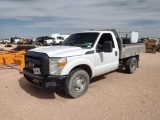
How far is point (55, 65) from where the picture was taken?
4422 millimetres

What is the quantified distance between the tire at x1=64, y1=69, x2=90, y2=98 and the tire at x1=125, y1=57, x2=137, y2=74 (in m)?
3.17

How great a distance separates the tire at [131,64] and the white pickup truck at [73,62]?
138cm

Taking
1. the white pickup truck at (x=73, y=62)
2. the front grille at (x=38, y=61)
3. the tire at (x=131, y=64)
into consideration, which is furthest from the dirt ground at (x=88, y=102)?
the tire at (x=131, y=64)

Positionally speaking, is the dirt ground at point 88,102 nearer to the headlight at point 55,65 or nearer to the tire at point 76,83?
the tire at point 76,83

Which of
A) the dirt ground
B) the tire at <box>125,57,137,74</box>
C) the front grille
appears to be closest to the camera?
the dirt ground

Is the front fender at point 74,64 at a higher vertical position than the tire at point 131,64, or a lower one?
higher

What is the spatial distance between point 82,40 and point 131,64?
10.2ft

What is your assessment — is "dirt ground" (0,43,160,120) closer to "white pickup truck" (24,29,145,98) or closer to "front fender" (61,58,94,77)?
"white pickup truck" (24,29,145,98)

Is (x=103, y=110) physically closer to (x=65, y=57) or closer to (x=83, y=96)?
(x=83, y=96)

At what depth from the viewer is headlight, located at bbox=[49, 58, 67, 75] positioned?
4.40 m

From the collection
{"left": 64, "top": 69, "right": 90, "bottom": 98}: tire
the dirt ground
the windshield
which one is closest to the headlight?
{"left": 64, "top": 69, "right": 90, "bottom": 98}: tire

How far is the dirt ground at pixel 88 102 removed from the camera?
390 centimetres

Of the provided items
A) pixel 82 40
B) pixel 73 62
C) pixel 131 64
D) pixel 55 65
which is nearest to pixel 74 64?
pixel 73 62

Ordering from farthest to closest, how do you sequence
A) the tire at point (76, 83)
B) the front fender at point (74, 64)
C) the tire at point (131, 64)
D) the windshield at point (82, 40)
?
1. the tire at point (131, 64)
2. the windshield at point (82, 40)
3. the tire at point (76, 83)
4. the front fender at point (74, 64)
